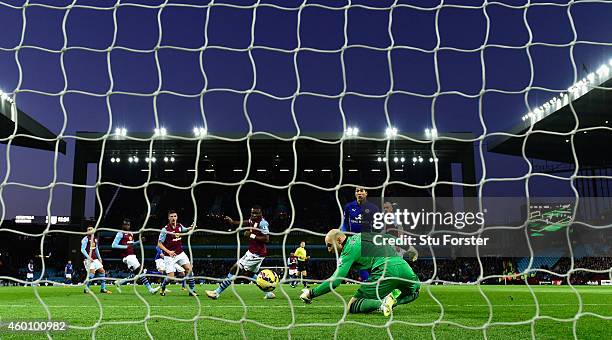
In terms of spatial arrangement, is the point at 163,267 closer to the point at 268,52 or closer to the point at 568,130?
the point at 268,52

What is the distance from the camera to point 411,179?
81.7 feet

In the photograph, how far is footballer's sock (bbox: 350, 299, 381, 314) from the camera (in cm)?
532

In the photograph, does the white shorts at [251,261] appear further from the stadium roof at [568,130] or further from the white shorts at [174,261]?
the stadium roof at [568,130]

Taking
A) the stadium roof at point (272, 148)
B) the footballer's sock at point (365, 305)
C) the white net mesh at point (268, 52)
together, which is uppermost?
the stadium roof at point (272, 148)

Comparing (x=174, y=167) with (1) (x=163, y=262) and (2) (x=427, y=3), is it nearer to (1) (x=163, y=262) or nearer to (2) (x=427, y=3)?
(1) (x=163, y=262)

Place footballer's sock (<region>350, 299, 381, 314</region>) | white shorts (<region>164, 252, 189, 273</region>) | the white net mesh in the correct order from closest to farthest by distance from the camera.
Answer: the white net mesh, footballer's sock (<region>350, 299, 381, 314</region>), white shorts (<region>164, 252, 189, 273</region>)

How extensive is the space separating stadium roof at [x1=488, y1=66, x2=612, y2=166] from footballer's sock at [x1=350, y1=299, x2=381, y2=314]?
749 centimetres

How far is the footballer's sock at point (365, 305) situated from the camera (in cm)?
532

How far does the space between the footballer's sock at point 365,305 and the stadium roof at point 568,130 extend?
7.49 m

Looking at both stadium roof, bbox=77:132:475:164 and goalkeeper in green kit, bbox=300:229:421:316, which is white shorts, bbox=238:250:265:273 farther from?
stadium roof, bbox=77:132:475:164

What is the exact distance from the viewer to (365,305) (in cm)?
534

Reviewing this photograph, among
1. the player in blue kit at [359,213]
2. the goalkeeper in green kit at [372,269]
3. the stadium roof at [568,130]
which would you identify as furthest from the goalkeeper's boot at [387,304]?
the stadium roof at [568,130]

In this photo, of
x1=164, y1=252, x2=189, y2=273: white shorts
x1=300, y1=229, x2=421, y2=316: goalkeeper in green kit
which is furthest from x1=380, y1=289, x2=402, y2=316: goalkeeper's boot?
x1=164, y1=252, x2=189, y2=273: white shorts

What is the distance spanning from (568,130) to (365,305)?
13437 mm
